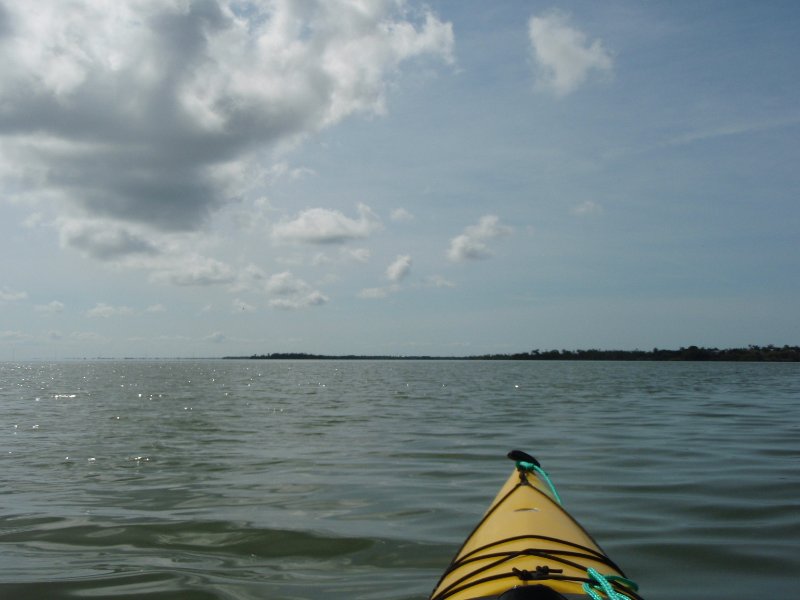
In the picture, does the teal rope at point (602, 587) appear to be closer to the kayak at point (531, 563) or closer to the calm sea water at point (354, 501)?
the kayak at point (531, 563)

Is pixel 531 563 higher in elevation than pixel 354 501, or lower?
higher

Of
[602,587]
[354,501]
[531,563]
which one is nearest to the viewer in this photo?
[602,587]

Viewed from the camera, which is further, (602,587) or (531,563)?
(531,563)

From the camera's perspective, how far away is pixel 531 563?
4852 millimetres

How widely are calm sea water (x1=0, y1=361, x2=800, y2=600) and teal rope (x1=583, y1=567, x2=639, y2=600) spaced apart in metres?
1.86

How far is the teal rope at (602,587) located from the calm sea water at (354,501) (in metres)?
1.86

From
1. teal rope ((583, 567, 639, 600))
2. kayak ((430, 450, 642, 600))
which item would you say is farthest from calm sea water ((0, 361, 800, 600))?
teal rope ((583, 567, 639, 600))

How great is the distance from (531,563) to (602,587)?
60 centimetres

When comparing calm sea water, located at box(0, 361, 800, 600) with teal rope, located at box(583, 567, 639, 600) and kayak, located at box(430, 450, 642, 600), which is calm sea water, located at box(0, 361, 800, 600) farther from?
teal rope, located at box(583, 567, 639, 600)

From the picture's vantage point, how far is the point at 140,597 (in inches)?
238

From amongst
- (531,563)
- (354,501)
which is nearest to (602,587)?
(531,563)

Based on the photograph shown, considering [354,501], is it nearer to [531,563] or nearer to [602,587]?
[531,563]

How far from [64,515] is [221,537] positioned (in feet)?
8.41

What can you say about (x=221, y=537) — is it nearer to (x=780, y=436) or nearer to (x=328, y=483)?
(x=328, y=483)
